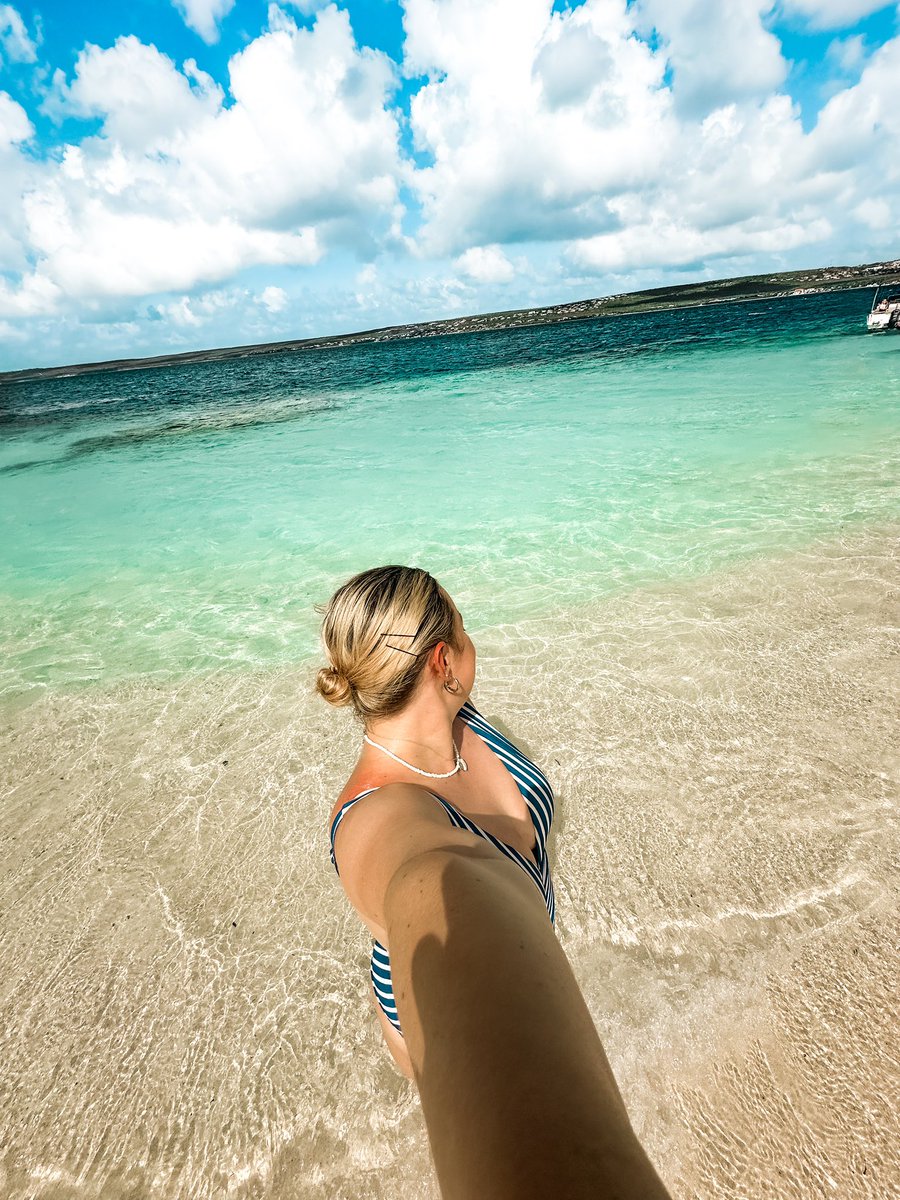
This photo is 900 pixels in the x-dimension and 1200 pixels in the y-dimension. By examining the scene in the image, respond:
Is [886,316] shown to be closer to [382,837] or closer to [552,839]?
[552,839]

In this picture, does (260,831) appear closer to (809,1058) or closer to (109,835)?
(109,835)

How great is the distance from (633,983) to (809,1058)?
72 centimetres

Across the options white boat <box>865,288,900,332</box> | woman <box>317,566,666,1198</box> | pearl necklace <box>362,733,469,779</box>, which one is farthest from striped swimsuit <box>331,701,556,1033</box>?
white boat <box>865,288,900,332</box>

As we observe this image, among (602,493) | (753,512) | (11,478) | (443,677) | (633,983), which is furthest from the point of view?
(11,478)

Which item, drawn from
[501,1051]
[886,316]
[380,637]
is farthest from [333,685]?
[886,316]

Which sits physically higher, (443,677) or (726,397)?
(443,677)

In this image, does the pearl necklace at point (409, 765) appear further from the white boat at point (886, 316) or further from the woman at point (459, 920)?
the white boat at point (886, 316)

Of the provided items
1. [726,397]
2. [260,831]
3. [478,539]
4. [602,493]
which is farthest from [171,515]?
[726,397]

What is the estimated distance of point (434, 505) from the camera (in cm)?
1058

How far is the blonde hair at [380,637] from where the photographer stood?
1875 mm

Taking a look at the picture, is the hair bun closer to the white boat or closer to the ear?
the ear

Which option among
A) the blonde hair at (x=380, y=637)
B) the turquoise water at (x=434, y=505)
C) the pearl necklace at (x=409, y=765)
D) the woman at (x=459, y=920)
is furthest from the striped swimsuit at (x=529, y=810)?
the turquoise water at (x=434, y=505)

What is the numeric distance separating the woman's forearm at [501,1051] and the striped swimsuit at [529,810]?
2.07ft

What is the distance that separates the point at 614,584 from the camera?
6.54 m
